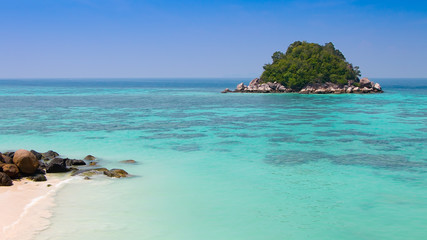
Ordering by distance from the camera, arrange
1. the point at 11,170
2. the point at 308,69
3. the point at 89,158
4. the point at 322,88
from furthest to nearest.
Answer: the point at 308,69, the point at 322,88, the point at 89,158, the point at 11,170

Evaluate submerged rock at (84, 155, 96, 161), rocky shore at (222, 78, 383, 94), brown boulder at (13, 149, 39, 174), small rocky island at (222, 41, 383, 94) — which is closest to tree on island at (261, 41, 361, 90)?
small rocky island at (222, 41, 383, 94)

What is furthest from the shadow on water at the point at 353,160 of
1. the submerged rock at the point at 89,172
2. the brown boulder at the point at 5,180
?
the brown boulder at the point at 5,180

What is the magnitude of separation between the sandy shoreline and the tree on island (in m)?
90.3

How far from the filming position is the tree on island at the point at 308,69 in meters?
103

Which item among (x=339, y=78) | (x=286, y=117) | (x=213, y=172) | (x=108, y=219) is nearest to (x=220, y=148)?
(x=213, y=172)

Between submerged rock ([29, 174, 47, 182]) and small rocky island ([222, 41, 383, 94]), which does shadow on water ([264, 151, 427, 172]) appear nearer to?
submerged rock ([29, 174, 47, 182])

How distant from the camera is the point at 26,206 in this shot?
46.9 feet

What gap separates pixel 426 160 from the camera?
22.7 metres

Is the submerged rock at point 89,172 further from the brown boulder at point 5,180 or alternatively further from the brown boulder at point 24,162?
the brown boulder at point 5,180

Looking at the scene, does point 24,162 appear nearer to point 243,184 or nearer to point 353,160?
point 243,184

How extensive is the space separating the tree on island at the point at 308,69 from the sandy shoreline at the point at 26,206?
90.3 metres

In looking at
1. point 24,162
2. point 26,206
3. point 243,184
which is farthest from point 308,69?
point 26,206

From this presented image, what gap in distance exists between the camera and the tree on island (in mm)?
103250

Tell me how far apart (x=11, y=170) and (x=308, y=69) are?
94.9 m
